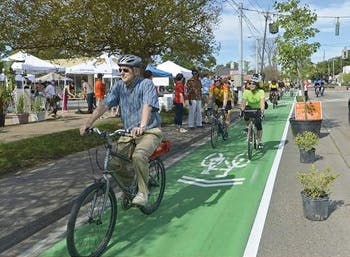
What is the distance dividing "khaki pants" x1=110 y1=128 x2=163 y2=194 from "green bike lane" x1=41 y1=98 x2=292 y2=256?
24.4 inches

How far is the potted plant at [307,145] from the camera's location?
10383mm

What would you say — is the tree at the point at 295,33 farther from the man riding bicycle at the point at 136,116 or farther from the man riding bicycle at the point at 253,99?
the man riding bicycle at the point at 136,116

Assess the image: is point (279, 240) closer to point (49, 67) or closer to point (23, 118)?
point (23, 118)

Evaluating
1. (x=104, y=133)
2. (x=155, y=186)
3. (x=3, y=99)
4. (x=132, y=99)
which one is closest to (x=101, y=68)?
(x=3, y=99)

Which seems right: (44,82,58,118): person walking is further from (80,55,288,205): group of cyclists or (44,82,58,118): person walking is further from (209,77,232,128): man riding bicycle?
(80,55,288,205): group of cyclists

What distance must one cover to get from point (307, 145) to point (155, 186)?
4.63m

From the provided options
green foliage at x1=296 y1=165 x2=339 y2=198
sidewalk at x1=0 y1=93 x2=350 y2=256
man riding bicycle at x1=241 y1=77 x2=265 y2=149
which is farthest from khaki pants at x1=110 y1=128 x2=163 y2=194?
man riding bicycle at x1=241 y1=77 x2=265 y2=149

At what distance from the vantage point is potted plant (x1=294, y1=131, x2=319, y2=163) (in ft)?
34.1

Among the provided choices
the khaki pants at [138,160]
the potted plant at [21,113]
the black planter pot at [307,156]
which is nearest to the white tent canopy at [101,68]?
the potted plant at [21,113]

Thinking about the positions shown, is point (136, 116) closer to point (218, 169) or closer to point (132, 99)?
point (132, 99)

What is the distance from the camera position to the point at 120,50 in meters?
15.9

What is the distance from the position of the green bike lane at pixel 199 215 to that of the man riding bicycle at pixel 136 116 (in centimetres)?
52

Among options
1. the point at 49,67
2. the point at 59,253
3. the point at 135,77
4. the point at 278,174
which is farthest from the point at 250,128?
the point at 49,67

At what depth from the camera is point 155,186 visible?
6926 mm
